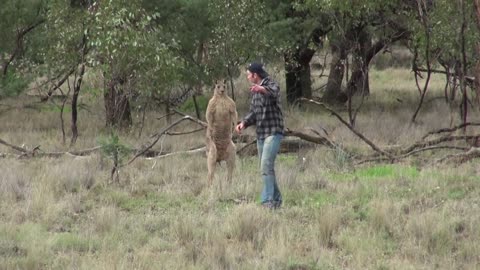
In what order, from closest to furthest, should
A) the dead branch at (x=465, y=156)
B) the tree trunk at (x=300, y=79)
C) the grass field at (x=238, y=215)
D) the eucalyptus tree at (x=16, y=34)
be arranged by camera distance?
the grass field at (x=238, y=215) → the dead branch at (x=465, y=156) → the eucalyptus tree at (x=16, y=34) → the tree trunk at (x=300, y=79)

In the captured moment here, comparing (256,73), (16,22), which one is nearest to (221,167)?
(256,73)

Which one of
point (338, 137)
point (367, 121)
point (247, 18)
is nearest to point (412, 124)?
point (367, 121)

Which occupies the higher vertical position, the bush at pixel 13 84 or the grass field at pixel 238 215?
the bush at pixel 13 84

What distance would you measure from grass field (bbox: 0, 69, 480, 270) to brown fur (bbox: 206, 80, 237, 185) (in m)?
0.47

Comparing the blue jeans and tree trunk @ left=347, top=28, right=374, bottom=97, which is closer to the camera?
the blue jeans

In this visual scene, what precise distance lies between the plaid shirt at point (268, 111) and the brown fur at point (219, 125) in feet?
5.19

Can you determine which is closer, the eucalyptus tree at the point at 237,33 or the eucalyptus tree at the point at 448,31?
the eucalyptus tree at the point at 448,31

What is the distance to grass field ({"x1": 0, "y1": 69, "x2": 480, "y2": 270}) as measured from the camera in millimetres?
7473

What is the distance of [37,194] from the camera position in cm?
1033

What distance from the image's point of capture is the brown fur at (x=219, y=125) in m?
11.1

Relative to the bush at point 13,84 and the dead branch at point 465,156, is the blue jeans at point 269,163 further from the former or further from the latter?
the bush at point 13,84

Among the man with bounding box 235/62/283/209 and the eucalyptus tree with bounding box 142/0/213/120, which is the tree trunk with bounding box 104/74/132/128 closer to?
the eucalyptus tree with bounding box 142/0/213/120

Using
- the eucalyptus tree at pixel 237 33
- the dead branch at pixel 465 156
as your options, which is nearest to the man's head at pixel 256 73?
the dead branch at pixel 465 156

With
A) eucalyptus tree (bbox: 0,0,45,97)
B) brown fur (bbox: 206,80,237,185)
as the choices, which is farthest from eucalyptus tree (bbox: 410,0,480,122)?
eucalyptus tree (bbox: 0,0,45,97)
